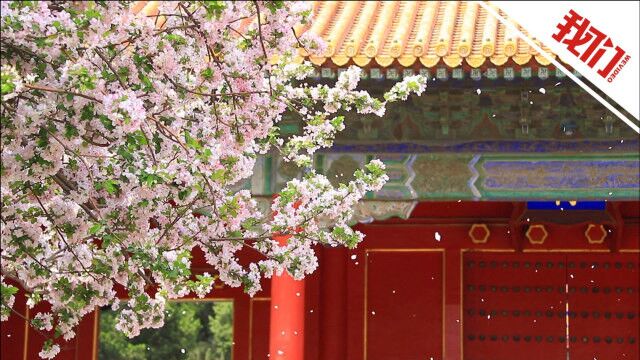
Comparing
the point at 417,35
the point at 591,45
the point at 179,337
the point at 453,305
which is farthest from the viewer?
the point at 179,337

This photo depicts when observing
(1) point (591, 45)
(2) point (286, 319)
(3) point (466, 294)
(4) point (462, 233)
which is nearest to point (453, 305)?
(3) point (466, 294)

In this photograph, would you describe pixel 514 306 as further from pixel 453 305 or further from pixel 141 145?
pixel 141 145

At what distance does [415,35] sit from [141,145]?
3.98m

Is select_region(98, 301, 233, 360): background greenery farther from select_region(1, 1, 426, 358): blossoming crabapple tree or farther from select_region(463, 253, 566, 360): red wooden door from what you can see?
select_region(1, 1, 426, 358): blossoming crabapple tree

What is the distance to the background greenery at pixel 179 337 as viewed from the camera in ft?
72.8

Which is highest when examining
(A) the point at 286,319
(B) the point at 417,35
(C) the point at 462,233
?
(B) the point at 417,35

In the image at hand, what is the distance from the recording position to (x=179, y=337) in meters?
23.5

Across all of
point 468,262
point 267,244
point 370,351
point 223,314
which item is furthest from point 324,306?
point 223,314

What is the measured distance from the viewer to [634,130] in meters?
7.58

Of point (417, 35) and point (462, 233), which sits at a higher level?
point (417, 35)

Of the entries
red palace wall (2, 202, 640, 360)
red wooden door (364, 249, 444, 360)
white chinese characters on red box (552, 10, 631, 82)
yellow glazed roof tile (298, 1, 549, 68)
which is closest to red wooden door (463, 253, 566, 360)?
red palace wall (2, 202, 640, 360)

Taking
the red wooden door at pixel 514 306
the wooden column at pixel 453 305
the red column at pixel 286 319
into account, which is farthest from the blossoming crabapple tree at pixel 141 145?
the red wooden door at pixel 514 306

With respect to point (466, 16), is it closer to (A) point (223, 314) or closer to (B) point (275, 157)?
(B) point (275, 157)

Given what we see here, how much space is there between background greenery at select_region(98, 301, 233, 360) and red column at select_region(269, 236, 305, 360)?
1294 centimetres
